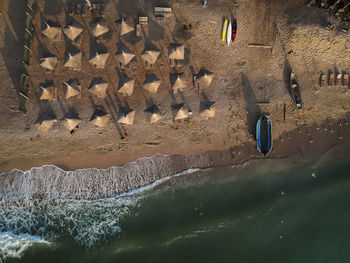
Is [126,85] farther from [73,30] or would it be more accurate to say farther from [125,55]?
[73,30]

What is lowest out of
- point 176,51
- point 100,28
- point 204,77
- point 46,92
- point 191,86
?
point 191,86

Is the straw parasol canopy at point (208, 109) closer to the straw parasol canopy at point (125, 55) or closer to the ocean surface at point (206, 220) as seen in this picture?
the ocean surface at point (206, 220)

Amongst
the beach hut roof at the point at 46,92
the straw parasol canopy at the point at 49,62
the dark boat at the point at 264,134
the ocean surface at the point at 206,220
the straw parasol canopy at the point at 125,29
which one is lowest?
the ocean surface at the point at 206,220

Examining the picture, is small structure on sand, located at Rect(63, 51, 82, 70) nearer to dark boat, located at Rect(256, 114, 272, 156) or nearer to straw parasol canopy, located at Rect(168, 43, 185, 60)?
straw parasol canopy, located at Rect(168, 43, 185, 60)

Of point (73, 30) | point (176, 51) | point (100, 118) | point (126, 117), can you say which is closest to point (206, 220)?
point (126, 117)

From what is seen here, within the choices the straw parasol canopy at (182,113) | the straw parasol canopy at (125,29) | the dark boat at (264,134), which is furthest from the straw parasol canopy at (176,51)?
the dark boat at (264,134)

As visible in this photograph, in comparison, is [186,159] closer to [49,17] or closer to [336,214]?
[336,214]
